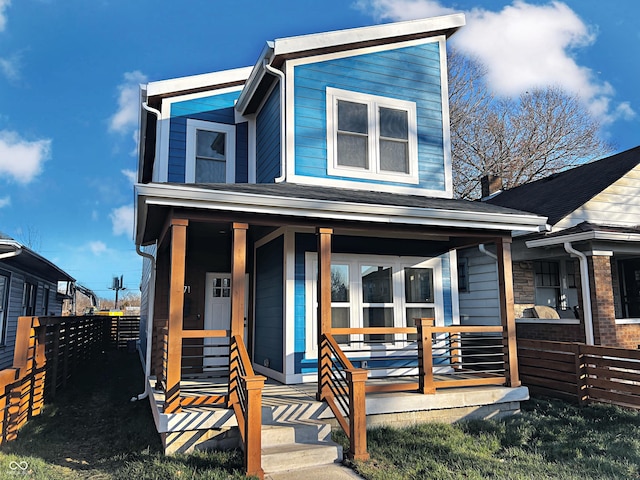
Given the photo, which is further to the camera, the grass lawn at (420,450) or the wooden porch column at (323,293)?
the wooden porch column at (323,293)

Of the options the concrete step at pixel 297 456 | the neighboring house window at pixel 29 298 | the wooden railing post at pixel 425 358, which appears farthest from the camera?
the neighboring house window at pixel 29 298

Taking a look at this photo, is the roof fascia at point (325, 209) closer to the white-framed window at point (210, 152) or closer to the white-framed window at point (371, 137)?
the white-framed window at point (371, 137)

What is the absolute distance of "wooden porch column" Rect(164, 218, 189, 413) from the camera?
17.8 feet

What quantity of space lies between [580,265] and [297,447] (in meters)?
6.21

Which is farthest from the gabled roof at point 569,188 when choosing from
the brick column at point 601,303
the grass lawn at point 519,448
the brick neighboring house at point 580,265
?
the grass lawn at point 519,448

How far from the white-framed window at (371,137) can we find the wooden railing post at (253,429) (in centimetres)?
437

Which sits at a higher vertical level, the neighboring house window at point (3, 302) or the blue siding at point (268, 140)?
the blue siding at point (268, 140)

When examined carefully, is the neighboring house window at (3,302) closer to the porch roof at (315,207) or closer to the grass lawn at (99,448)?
the grass lawn at (99,448)

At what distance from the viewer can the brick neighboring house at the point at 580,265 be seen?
8602 millimetres

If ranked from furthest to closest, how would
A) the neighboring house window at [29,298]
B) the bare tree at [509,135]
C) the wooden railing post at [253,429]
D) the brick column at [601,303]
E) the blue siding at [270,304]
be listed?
1. the bare tree at [509,135]
2. the neighboring house window at [29,298]
3. the brick column at [601,303]
4. the blue siding at [270,304]
5. the wooden railing post at [253,429]

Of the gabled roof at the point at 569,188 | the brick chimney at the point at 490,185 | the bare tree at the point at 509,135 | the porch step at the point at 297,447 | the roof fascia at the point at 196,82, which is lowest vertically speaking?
the porch step at the point at 297,447

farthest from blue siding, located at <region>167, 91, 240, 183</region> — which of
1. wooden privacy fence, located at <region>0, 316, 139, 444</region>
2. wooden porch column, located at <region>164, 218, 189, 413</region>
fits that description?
wooden porch column, located at <region>164, 218, 189, 413</region>

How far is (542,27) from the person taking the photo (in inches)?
957

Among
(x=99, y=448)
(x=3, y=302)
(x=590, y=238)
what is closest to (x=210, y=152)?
(x=3, y=302)
